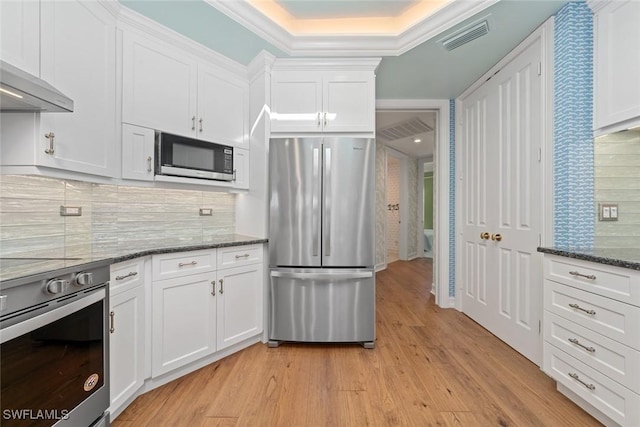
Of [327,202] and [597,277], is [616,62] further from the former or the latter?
[327,202]

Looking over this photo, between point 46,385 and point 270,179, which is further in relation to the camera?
point 270,179

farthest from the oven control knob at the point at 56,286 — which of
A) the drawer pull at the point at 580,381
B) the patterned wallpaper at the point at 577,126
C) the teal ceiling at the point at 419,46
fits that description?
the patterned wallpaper at the point at 577,126

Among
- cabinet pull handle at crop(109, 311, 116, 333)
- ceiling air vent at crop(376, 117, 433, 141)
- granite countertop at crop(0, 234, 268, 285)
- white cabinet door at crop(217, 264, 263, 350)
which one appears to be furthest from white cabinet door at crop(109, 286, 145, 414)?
ceiling air vent at crop(376, 117, 433, 141)

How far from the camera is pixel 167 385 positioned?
71.7 inches

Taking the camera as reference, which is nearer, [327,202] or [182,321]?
[182,321]

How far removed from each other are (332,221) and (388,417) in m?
1.35

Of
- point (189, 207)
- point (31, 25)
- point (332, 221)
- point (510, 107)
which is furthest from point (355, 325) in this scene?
point (31, 25)

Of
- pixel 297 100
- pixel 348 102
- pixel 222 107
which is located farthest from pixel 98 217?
pixel 348 102

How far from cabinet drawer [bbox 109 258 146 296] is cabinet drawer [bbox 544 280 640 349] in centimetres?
256

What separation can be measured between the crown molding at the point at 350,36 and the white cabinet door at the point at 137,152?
1009mm

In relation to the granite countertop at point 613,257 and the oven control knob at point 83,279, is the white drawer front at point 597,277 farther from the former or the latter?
the oven control knob at point 83,279

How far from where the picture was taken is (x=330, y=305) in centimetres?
228

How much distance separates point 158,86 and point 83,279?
Answer: 4.95ft

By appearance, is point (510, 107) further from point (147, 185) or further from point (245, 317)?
point (147, 185)
